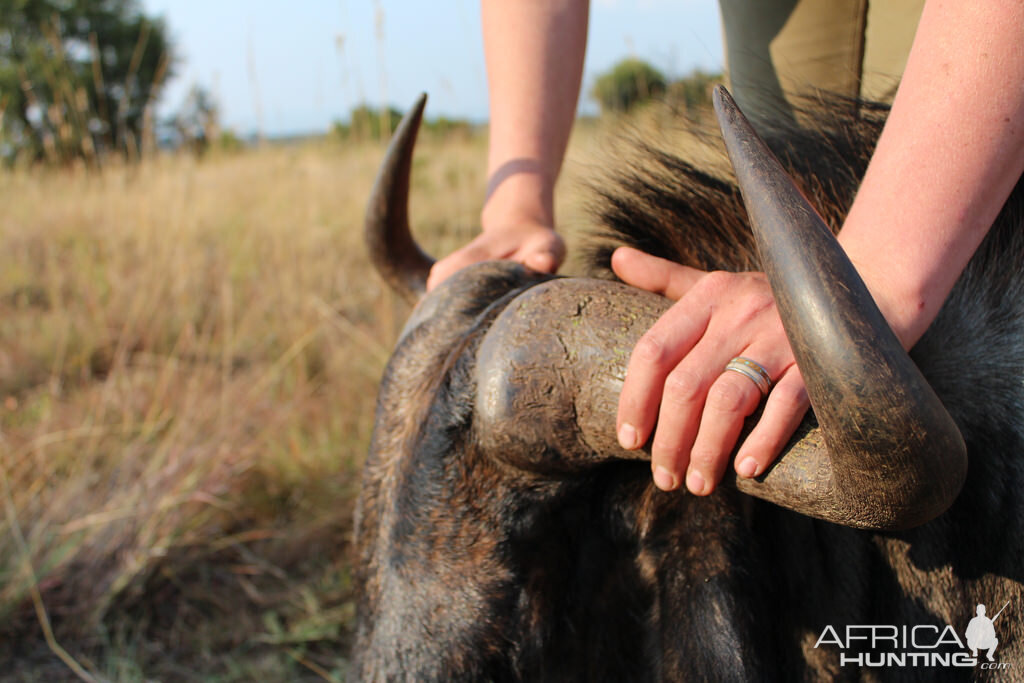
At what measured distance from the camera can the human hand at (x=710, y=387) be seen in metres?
1.09

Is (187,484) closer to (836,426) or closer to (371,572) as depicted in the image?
(371,572)

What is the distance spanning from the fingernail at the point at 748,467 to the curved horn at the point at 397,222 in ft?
4.19

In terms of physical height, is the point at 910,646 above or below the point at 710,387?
below

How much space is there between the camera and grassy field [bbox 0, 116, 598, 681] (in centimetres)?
297

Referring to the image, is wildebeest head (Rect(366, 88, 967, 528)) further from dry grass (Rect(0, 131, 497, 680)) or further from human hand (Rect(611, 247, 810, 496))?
dry grass (Rect(0, 131, 497, 680))

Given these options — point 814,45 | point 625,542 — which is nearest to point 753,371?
point 625,542

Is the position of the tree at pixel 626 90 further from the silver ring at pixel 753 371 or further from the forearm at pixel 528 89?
the silver ring at pixel 753 371

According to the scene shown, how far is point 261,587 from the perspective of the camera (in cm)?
333

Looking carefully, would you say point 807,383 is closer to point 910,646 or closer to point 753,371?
→ point 753,371

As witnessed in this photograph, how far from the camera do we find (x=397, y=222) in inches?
88.0

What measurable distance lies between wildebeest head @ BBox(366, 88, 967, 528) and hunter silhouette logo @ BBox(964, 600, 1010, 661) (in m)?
0.49

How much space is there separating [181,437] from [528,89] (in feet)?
8.60

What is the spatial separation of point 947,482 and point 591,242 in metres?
1.07

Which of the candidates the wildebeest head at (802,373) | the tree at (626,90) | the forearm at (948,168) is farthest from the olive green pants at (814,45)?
the tree at (626,90)
